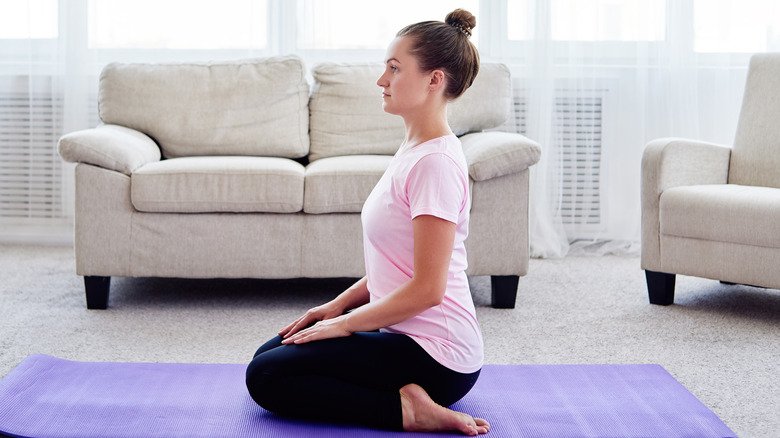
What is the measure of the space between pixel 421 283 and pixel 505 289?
1.48 meters

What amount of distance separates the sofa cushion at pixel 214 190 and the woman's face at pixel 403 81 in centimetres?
129

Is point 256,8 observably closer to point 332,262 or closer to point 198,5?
point 198,5

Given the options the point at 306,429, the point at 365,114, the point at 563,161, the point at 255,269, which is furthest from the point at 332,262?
the point at 563,161

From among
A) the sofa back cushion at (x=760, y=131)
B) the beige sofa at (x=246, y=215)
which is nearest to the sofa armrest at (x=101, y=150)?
the beige sofa at (x=246, y=215)

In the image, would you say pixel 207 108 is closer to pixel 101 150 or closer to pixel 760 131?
pixel 101 150

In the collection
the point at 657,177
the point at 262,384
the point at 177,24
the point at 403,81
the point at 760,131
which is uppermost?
the point at 177,24

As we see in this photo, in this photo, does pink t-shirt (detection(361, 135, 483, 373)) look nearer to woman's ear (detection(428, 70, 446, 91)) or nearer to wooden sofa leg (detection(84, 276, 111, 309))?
woman's ear (detection(428, 70, 446, 91))

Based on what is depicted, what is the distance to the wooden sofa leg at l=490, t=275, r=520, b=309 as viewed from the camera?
3234 millimetres

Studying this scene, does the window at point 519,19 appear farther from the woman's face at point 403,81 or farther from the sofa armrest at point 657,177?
the woman's face at point 403,81

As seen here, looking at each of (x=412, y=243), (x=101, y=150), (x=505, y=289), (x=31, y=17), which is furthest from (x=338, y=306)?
(x=31, y=17)

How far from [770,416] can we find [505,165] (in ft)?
3.97

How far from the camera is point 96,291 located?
317 cm

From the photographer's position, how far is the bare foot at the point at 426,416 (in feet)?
6.21

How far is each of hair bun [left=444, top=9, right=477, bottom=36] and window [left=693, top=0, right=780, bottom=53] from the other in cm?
273
